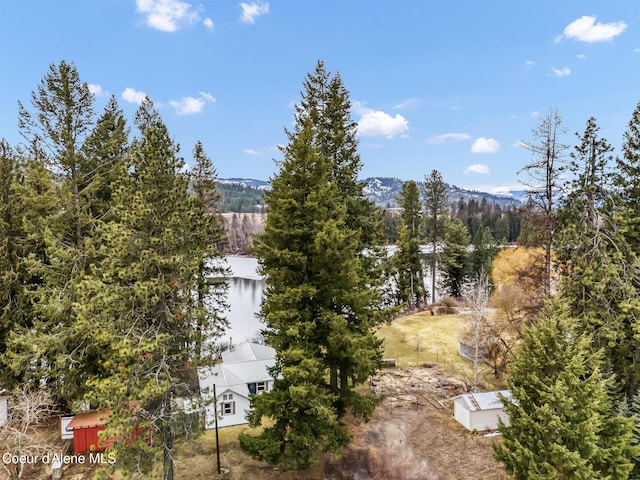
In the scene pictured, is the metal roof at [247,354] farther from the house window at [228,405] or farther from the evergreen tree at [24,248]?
the evergreen tree at [24,248]

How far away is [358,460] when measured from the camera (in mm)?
13508

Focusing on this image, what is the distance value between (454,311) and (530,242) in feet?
67.6

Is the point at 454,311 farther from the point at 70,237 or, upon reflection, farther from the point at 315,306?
the point at 70,237

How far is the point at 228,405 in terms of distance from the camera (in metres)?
16.7

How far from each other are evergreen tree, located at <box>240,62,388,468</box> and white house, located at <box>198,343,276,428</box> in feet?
12.5

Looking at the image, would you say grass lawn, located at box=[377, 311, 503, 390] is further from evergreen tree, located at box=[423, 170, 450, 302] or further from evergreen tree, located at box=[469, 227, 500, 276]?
evergreen tree, located at box=[469, 227, 500, 276]

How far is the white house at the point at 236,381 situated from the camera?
16.5m

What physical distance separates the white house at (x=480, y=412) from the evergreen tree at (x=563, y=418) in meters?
5.72

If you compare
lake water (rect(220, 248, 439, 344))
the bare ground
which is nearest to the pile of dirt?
the bare ground

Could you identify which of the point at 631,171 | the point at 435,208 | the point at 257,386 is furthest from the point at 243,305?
the point at 631,171

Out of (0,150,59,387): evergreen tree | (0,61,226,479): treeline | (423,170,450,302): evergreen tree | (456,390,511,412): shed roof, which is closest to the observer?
(0,61,226,479): treeline

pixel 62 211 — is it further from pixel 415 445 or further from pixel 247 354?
pixel 415 445

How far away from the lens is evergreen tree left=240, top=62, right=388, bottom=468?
430 inches

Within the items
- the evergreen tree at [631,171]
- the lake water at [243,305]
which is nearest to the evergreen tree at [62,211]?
the lake water at [243,305]
